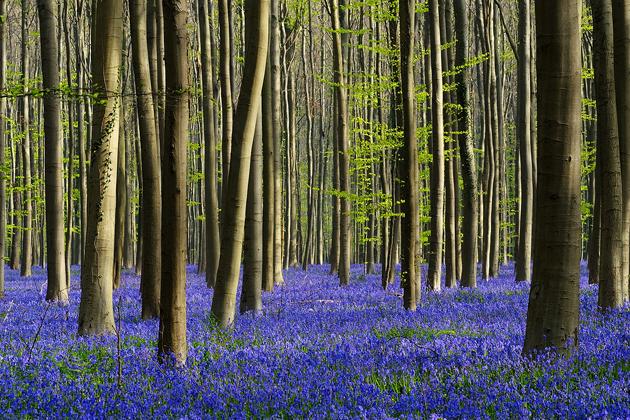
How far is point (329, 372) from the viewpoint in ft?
20.0

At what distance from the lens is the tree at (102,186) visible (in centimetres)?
926

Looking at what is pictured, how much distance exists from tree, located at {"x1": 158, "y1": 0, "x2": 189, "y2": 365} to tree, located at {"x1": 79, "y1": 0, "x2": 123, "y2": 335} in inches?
113

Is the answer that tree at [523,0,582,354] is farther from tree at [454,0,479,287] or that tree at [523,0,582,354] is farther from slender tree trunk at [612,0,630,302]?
tree at [454,0,479,287]

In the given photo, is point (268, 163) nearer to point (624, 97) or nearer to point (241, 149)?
point (241, 149)

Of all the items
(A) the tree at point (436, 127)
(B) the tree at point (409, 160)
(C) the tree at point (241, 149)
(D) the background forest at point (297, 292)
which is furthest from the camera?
(A) the tree at point (436, 127)

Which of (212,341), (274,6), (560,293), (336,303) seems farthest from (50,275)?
(560,293)

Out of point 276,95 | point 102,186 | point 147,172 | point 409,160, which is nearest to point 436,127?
A: point 409,160

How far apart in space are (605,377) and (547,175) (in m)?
1.88

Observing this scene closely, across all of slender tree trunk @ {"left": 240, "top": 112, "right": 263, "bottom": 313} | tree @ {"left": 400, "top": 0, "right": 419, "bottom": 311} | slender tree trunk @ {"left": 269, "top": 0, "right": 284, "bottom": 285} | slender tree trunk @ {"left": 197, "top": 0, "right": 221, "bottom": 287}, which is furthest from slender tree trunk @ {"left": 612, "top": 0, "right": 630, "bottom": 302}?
slender tree trunk @ {"left": 197, "top": 0, "right": 221, "bottom": 287}

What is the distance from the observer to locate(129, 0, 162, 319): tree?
1044 cm

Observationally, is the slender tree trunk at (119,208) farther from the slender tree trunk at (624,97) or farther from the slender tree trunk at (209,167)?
the slender tree trunk at (624,97)

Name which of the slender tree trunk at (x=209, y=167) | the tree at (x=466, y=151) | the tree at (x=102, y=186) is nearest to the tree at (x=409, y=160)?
the tree at (x=102, y=186)

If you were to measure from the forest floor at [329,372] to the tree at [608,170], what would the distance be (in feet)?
1.61

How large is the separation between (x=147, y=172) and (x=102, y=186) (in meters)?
1.59
